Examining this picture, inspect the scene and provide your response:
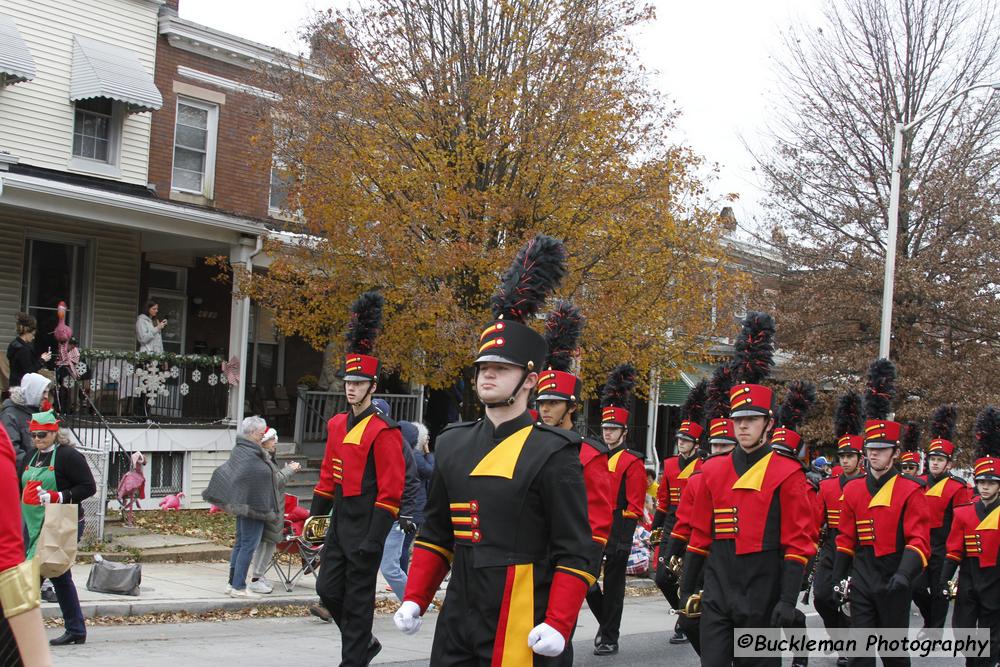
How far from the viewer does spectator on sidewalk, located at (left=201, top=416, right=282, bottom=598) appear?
11.8 m

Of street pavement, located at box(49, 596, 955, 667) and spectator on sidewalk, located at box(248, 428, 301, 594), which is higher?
spectator on sidewalk, located at box(248, 428, 301, 594)

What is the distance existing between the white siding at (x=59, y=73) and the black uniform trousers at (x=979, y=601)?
49.7 feet

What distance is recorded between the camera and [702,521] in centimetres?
738

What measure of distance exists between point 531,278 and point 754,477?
2630 mm

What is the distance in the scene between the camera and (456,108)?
16.9m

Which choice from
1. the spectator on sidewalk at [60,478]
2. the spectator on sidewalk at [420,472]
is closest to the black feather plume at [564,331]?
the spectator on sidewalk at [60,478]

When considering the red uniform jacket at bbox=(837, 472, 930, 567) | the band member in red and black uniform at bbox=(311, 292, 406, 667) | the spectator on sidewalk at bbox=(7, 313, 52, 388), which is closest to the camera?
the band member in red and black uniform at bbox=(311, 292, 406, 667)

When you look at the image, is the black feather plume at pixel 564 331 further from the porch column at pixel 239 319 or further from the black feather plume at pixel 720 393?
the porch column at pixel 239 319

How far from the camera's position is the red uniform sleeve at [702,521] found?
7.34 meters

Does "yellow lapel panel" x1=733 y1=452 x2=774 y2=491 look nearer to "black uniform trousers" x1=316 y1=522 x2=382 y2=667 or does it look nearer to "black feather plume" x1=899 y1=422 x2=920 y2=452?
"black uniform trousers" x1=316 y1=522 x2=382 y2=667

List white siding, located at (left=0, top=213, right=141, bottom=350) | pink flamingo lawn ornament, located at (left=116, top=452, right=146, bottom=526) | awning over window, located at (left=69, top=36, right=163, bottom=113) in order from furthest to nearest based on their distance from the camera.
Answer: awning over window, located at (left=69, top=36, right=163, bottom=113) → white siding, located at (left=0, top=213, right=141, bottom=350) → pink flamingo lawn ornament, located at (left=116, top=452, right=146, bottom=526)

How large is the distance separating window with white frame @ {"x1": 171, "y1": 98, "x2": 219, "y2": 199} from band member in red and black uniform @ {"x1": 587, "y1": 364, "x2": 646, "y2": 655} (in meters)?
11.5

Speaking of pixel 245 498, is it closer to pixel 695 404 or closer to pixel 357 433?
pixel 357 433

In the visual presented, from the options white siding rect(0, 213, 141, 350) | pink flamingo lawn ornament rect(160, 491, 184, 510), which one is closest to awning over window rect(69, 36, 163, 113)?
white siding rect(0, 213, 141, 350)
